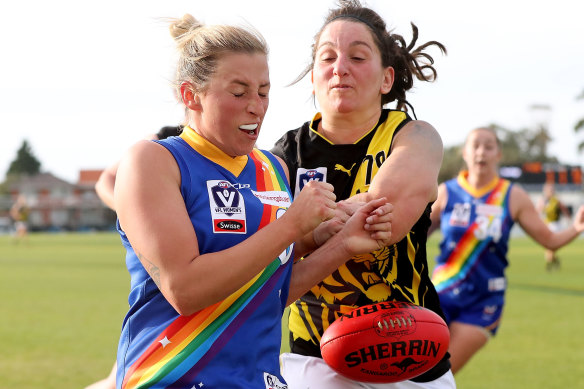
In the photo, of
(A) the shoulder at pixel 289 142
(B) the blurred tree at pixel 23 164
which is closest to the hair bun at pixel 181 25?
(A) the shoulder at pixel 289 142

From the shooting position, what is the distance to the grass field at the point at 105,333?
7.41m

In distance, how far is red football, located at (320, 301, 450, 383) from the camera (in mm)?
3102

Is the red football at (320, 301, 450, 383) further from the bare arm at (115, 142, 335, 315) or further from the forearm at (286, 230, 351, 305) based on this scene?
the bare arm at (115, 142, 335, 315)

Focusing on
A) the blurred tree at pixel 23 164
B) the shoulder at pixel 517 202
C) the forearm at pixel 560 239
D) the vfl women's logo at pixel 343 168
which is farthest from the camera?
the blurred tree at pixel 23 164

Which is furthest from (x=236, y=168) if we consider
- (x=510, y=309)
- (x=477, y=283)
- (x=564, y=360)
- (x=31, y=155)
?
(x=31, y=155)

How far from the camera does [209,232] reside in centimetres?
246

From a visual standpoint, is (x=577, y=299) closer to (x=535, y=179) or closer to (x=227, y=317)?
(x=227, y=317)

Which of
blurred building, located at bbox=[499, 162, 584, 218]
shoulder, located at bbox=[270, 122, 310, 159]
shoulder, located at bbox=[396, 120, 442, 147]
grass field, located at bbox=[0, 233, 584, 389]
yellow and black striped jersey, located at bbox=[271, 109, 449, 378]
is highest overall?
shoulder, located at bbox=[396, 120, 442, 147]

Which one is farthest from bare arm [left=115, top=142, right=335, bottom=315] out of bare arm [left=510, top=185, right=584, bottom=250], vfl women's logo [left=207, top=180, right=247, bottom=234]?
bare arm [left=510, top=185, right=584, bottom=250]

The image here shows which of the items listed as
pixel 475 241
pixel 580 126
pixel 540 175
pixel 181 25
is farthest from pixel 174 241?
pixel 580 126

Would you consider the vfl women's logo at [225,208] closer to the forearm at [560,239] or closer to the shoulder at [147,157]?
the shoulder at [147,157]

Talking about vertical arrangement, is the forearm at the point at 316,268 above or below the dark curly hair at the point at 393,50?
below

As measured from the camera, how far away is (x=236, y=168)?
2.71 metres

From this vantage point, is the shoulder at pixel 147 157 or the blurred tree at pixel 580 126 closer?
the shoulder at pixel 147 157
